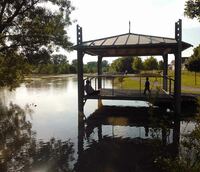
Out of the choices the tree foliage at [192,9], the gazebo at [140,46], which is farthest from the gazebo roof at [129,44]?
the tree foliage at [192,9]

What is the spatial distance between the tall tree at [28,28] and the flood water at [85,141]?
489 centimetres

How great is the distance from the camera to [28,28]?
18.2 meters

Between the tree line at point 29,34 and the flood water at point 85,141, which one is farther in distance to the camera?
the tree line at point 29,34

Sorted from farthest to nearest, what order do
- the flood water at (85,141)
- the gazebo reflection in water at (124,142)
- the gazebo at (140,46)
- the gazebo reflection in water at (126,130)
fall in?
the gazebo at (140,46), the gazebo reflection in water at (126,130), the flood water at (85,141), the gazebo reflection in water at (124,142)

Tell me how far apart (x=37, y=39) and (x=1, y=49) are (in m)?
2.55

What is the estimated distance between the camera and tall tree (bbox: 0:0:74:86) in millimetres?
17250

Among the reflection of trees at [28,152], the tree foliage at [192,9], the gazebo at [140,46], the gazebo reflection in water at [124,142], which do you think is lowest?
the reflection of trees at [28,152]

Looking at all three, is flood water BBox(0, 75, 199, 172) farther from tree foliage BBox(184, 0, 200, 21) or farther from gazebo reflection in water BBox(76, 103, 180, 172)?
tree foliage BBox(184, 0, 200, 21)

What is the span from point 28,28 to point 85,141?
1019cm

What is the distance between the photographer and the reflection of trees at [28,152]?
30.0ft

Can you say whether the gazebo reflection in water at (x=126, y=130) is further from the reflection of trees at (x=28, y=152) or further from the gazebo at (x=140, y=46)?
the reflection of trees at (x=28, y=152)

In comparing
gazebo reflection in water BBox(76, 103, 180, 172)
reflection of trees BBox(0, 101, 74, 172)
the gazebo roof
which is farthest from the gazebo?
reflection of trees BBox(0, 101, 74, 172)

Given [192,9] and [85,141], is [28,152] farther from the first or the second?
[192,9]

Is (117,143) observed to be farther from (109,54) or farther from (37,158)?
(109,54)
